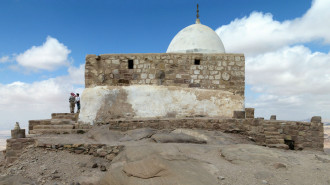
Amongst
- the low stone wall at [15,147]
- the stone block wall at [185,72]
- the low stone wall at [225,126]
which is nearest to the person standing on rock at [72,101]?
the stone block wall at [185,72]

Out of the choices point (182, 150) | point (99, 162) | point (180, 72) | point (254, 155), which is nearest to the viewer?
point (254, 155)

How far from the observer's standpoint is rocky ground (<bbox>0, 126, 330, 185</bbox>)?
4023 mm

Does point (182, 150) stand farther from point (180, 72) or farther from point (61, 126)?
point (61, 126)

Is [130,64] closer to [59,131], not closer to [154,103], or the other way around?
[154,103]

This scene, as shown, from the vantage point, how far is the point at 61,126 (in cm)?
823

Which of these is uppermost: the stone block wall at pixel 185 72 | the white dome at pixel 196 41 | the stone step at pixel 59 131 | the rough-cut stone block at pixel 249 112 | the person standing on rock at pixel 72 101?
the white dome at pixel 196 41

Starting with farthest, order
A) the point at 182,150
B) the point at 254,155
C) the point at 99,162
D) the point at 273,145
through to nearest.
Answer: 1. the point at 273,145
2. the point at 99,162
3. the point at 182,150
4. the point at 254,155

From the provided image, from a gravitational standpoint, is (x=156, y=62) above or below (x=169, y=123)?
above

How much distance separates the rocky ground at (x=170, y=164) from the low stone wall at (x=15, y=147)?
24 centimetres

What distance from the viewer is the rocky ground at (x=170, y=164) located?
4023 mm

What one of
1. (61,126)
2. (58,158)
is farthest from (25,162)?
(61,126)

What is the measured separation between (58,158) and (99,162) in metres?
1.08

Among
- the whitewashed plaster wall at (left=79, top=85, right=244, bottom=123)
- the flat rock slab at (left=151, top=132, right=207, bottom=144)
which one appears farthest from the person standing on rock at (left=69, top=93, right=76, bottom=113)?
the flat rock slab at (left=151, top=132, right=207, bottom=144)

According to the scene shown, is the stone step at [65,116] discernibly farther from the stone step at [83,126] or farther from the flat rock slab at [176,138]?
the flat rock slab at [176,138]
